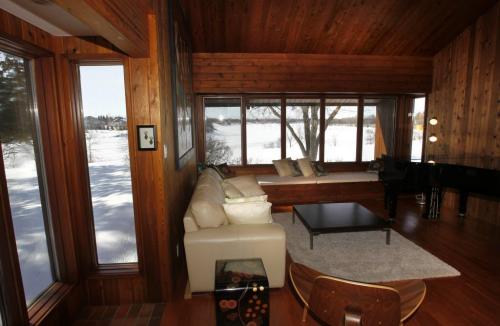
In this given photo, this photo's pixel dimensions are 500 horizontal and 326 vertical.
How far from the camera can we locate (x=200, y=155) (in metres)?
5.59

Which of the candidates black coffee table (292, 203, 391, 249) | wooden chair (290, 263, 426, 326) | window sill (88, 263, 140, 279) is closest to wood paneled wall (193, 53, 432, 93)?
black coffee table (292, 203, 391, 249)

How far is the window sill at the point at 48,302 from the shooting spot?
1.86 metres

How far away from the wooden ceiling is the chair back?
3.93m

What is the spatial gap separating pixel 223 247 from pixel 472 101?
486cm

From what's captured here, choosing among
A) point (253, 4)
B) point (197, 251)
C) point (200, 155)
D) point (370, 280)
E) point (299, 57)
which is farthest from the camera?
point (200, 155)

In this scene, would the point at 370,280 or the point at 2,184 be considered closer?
the point at 2,184

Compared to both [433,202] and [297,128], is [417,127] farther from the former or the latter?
[297,128]

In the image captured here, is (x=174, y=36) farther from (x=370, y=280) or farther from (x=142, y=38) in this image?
(x=370, y=280)

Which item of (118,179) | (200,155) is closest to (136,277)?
(118,179)

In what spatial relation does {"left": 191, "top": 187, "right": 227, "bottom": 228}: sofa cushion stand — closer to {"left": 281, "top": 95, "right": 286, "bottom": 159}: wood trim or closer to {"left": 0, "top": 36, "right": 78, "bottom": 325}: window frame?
{"left": 0, "top": 36, "right": 78, "bottom": 325}: window frame

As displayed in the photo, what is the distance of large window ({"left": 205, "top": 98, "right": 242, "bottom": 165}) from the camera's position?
5551 millimetres

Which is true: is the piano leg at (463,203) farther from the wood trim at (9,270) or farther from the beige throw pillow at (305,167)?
the wood trim at (9,270)

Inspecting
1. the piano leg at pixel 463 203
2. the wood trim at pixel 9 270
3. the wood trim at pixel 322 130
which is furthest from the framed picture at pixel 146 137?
the piano leg at pixel 463 203

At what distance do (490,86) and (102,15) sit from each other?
213 inches
